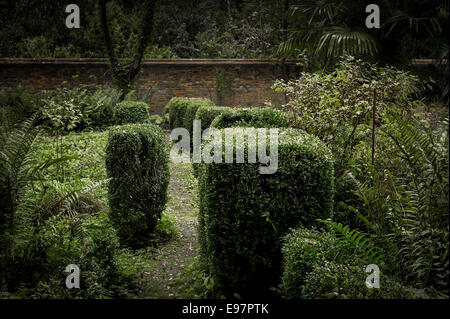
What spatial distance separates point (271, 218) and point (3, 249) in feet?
7.73

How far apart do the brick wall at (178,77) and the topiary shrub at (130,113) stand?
686 cm

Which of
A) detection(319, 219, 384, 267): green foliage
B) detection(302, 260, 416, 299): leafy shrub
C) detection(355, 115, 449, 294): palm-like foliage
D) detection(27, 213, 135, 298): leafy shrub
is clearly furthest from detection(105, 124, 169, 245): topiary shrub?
detection(355, 115, 449, 294): palm-like foliage

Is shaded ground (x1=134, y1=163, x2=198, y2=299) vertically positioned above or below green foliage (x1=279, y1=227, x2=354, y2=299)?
below

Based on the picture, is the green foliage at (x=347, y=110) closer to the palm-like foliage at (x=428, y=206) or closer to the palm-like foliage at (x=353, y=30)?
the palm-like foliage at (x=428, y=206)

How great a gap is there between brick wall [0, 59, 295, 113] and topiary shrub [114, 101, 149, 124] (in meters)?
6.86

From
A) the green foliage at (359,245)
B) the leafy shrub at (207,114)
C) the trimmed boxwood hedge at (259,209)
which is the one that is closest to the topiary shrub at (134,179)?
the trimmed boxwood hedge at (259,209)

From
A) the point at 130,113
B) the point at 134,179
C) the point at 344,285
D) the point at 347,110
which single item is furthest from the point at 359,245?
the point at 130,113

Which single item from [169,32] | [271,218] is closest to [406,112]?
[271,218]

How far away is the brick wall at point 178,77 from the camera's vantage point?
16422mm

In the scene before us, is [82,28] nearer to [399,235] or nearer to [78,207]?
[78,207]

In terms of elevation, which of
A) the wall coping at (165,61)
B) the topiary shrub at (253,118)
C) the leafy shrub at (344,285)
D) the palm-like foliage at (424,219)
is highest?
the wall coping at (165,61)

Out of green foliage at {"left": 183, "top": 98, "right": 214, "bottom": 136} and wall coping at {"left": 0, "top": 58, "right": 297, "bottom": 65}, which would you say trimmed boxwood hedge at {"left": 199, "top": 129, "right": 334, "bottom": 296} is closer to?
green foliage at {"left": 183, "top": 98, "right": 214, "bottom": 136}

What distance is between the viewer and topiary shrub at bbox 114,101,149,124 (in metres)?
10.2

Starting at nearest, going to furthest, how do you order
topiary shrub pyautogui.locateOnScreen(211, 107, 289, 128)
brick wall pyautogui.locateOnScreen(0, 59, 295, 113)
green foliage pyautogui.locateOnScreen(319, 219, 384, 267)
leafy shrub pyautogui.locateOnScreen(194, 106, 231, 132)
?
1. green foliage pyautogui.locateOnScreen(319, 219, 384, 267)
2. topiary shrub pyautogui.locateOnScreen(211, 107, 289, 128)
3. leafy shrub pyautogui.locateOnScreen(194, 106, 231, 132)
4. brick wall pyautogui.locateOnScreen(0, 59, 295, 113)
